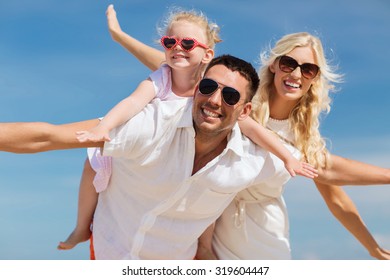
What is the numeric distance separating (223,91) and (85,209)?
186cm

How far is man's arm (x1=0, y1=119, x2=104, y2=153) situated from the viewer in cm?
459

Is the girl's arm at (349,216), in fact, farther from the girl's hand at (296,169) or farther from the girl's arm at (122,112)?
the girl's arm at (122,112)

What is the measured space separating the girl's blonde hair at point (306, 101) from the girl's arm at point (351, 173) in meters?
0.11

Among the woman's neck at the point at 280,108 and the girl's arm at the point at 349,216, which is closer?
the woman's neck at the point at 280,108

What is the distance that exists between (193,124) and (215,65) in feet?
1.86

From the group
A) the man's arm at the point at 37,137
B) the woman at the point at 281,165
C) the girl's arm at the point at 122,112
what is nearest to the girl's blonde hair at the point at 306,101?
the woman at the point at 281,165

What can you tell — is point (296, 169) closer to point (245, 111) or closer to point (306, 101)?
point (245, 111)

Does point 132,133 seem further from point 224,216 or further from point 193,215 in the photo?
point 224,216

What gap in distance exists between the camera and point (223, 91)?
5203mm

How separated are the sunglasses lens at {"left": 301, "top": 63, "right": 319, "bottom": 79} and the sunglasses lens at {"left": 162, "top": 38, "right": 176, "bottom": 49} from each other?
137 cm

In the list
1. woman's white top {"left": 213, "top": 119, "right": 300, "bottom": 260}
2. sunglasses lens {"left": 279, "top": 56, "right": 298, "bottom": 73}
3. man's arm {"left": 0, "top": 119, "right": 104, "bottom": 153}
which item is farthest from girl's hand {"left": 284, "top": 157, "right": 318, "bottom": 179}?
man's arm {"left": 0, "top": 119, "right": 104, "bottom": 153}

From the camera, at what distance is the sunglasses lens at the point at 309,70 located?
6.39 meters
